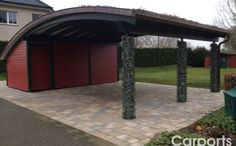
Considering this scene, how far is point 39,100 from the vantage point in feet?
33.8

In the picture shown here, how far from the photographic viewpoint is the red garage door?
13.5 meters

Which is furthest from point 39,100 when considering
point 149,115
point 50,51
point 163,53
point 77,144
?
point 163,53

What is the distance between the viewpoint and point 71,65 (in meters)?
14.0

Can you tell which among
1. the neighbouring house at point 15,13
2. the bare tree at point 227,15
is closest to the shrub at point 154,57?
the bare tree at point 227,15

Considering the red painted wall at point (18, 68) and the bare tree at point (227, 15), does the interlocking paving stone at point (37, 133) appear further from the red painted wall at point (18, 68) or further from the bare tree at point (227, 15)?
the bare tree at point (227, 15)

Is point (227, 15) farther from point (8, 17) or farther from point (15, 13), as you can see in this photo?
point (8, 17)

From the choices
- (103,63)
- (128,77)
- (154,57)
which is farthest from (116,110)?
(154,57)

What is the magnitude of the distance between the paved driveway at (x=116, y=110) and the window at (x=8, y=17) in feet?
50.0

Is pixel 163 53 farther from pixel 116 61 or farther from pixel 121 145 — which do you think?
pixel 121 145

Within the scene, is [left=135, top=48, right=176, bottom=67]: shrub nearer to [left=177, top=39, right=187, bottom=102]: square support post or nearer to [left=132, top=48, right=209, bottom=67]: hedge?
[left=132, top=48, right=209, bottom=67]: hedge

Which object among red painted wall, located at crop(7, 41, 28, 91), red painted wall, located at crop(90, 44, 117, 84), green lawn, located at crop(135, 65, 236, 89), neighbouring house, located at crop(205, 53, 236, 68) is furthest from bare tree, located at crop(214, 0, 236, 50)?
red painted wall, located at crop(7, 41, 28, 91)

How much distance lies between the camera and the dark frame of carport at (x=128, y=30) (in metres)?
7.32

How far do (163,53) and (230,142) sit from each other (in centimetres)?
2508

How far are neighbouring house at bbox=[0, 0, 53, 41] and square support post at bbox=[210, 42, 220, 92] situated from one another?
66.0 feet
